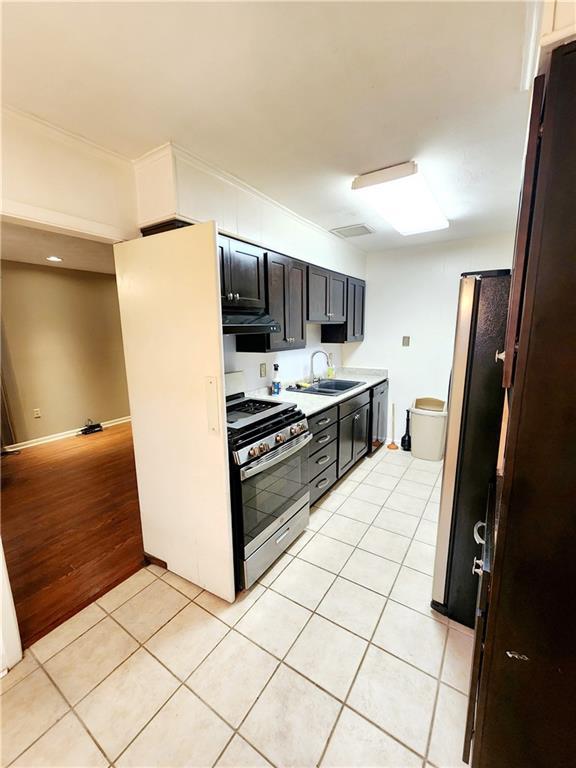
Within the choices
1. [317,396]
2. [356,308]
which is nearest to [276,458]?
[317,396]

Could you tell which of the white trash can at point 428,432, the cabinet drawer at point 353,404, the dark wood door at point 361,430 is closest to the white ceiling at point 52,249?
the cabinet drawer at point 353,404

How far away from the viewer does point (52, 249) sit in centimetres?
348

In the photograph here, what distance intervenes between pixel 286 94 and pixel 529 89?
1.02 m

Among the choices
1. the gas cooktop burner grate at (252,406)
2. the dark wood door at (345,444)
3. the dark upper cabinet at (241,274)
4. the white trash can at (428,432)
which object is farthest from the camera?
the white trash can at (428,432)

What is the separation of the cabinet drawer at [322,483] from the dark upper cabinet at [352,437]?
0.14 m

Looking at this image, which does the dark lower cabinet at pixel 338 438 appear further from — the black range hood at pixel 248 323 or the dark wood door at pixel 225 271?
the dark wood door at pixel 225 271

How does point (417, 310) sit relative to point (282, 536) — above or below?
above

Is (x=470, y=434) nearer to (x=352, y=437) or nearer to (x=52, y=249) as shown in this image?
(x=352, y=437)

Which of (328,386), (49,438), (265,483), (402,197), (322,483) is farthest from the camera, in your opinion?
(49,438)

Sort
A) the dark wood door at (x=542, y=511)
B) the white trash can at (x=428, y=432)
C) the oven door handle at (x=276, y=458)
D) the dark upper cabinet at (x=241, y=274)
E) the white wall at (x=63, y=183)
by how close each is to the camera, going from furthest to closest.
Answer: the white trash can at (x=428, y=432)
the dark upper cabinet at (x=241, y=274)
the oven door handle at (x=276, y=458)
the white wall at (x=63, y=183)
the dark wood door at (x=542, y=511)

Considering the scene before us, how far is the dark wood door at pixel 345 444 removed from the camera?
3.03 m

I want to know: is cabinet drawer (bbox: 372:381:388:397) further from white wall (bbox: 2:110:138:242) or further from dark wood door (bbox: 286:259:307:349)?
white wall (bbox: 2:110:138:242)

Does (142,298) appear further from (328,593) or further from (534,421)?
(328,593)

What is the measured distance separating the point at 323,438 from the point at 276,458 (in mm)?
803
